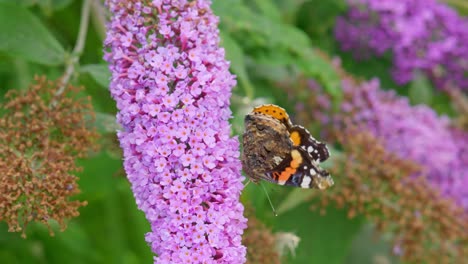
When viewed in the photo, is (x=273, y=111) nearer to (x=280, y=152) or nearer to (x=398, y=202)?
(x=280, y=152)

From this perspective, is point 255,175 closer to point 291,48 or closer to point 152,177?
point 152,177

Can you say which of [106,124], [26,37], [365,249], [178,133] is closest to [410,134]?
[365,249]

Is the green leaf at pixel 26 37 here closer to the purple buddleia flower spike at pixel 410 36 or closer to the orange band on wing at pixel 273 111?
the orange band on wing at pixel 273 111

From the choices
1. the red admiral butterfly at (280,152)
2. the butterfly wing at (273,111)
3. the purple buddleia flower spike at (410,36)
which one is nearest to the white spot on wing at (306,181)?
the red admiral butterfly at (280,152)

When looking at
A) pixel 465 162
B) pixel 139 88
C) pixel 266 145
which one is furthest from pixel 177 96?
pixel 465 162

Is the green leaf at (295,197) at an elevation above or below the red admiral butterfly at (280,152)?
below
